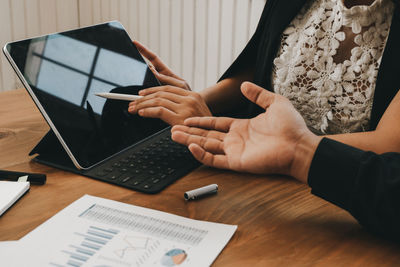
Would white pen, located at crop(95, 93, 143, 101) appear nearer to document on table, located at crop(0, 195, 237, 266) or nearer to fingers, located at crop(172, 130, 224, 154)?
fingers, located at crop(172, 130, 224, 154)

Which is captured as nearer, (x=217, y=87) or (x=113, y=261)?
(x=113, y=261)

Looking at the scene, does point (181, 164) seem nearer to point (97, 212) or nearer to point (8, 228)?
point (97, 212)

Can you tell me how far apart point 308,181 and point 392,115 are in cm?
30

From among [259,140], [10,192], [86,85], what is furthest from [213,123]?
[10,192]

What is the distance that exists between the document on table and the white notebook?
3.6 inches

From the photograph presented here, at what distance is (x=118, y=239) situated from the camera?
0.62 metres

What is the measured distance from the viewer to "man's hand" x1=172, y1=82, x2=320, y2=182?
2.40 feet

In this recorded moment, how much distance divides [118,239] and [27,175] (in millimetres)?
276

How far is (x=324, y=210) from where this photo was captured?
0.74m

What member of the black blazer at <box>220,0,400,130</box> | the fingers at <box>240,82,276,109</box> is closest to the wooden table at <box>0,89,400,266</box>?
the fingers at <box>240,82,276,109</box>

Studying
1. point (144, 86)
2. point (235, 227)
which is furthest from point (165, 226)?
point (144, 86)

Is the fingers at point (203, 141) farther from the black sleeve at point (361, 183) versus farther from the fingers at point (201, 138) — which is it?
the black sleeve at point (361, 183)

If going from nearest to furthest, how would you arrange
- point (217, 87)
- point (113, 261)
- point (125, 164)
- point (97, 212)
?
point (113, 261), point (97, 212), point (125, 164), point (217, 87)

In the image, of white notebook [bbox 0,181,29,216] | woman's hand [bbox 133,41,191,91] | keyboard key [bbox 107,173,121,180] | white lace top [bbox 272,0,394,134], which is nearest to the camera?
white notebook [bbox 0,181,29,216]
